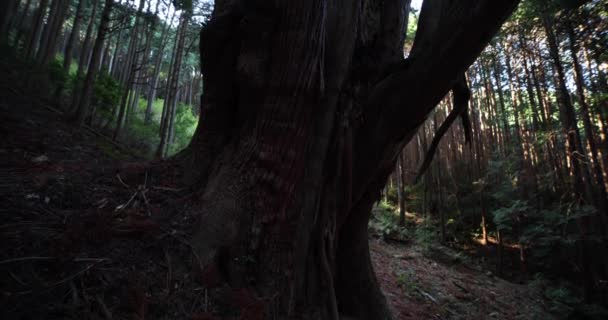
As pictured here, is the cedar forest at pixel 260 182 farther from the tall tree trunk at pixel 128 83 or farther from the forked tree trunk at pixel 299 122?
the tall tree trunk at pixel 128 83

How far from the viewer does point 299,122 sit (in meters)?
2.26

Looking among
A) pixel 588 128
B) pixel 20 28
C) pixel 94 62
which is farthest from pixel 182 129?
pixel 588 128

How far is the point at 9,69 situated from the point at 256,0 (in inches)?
502

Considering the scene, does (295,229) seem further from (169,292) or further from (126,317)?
(126,317)

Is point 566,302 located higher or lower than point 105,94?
lower

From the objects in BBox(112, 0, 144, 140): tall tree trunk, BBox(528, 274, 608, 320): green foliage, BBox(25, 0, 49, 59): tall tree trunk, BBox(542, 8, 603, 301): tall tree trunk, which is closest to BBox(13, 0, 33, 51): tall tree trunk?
BBox(25, 0, 49, 59): tall tree trunk

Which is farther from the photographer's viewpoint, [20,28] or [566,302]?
[20,28]

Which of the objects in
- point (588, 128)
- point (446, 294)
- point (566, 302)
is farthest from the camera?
point (588, 128)

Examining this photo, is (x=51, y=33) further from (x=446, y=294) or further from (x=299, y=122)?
(x=446, y=294)

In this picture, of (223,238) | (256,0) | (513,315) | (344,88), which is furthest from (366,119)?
(513,315)

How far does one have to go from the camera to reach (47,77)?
11.2m

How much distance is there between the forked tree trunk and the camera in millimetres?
2070

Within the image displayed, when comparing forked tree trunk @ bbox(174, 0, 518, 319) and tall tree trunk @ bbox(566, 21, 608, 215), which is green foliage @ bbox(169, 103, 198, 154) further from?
tall tree trunk @ bbox(566, 21, 608, 215)

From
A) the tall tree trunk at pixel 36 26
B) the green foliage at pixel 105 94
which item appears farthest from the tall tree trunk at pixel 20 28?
the green foliage at pixel 105 94
